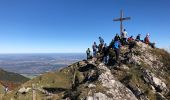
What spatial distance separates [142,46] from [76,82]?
12.2 m

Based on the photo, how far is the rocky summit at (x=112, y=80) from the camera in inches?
1197

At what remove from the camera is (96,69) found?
120 feet

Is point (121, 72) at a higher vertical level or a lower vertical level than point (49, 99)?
higher

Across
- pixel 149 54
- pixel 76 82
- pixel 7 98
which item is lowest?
pixel 7 98

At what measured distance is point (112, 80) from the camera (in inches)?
1270

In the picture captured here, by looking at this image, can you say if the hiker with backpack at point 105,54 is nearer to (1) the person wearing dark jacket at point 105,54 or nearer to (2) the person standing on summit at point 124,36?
(1) the person wearing dark jacket at point 105,54

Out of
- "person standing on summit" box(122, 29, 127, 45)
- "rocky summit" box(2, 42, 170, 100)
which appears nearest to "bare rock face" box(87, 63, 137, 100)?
"rocky summit" box(2, 42, 170, 100)

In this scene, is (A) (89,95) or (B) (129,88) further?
(B) (129,88)

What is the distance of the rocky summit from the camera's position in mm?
30406

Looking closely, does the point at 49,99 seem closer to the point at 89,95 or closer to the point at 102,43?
the point at 89,95

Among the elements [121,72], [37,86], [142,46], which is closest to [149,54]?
[142,46]

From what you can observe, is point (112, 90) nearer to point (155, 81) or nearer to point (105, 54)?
point (155, 81)

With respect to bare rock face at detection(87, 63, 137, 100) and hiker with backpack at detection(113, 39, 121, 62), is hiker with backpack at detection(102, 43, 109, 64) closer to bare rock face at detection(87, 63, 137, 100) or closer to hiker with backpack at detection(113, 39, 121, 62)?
hiker with backpack at detection(113, 39, 121, 62)

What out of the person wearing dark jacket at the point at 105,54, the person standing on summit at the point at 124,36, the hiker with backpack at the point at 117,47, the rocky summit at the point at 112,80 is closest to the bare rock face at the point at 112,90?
the rocky summit at the point at 112,80
